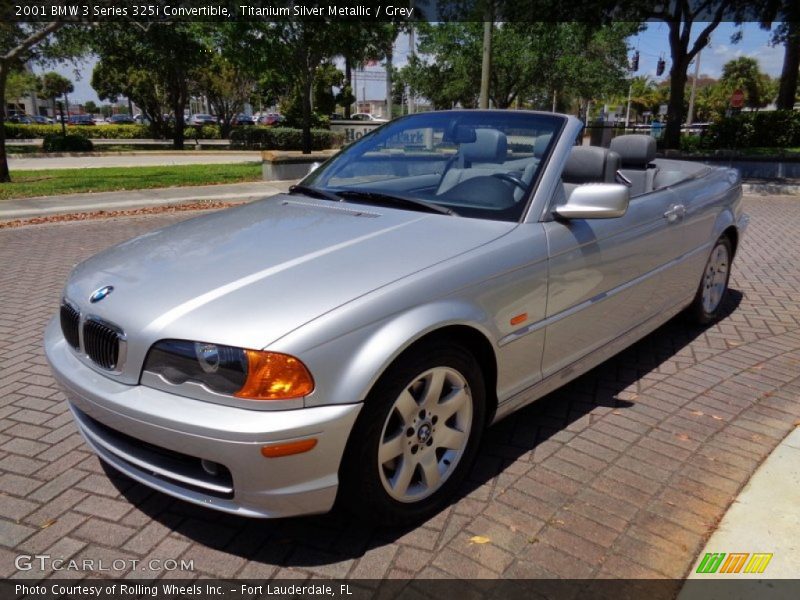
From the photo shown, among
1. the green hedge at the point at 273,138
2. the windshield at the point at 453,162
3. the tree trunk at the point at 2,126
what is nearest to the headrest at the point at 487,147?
the windshield at the point at 453,162

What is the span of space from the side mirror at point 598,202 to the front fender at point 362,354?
0.99m

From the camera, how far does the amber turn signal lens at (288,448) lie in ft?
6.79

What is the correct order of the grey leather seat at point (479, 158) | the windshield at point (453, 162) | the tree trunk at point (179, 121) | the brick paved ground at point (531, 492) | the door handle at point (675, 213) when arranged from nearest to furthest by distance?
1. the brick paved ground at point (531, 492)
2. the windshield at point (453, 162)
3. the grey leather seat at point (479, 158)
4. the door handle at point (675, 213)
5. the tree trunk at point (179, 121)

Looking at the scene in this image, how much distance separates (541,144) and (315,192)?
1.28 m

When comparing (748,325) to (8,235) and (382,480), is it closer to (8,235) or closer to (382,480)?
(382,480)

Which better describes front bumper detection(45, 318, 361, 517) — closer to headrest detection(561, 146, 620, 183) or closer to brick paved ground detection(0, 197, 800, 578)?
brick paved ground detection(0, 197, 800, 578)

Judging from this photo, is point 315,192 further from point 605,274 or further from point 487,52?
point 487,52

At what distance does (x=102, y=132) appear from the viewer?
4081 centimetres

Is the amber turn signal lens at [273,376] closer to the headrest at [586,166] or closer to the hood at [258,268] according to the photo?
the hood at [258,268]

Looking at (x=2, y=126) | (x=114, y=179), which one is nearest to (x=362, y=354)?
(x=2, y=126)

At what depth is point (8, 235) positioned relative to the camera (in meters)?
8.99

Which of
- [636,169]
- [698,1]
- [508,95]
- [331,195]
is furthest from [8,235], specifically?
[508,95]

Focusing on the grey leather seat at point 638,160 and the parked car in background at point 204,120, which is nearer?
the grey leather seat at point 638,160

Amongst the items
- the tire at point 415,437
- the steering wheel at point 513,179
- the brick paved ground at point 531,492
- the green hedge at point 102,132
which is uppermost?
the green hedge at point 102,132
